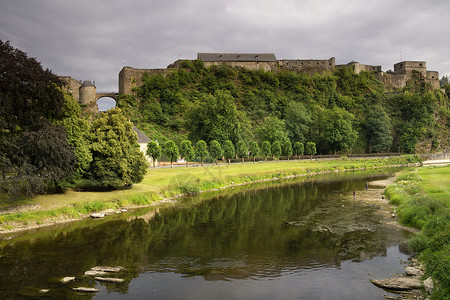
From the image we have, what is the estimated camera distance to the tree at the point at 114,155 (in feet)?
91.6

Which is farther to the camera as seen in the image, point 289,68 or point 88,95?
point 289,68

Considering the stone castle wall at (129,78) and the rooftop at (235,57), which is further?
the rooftop at (235,57)

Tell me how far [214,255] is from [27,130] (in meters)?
16.4

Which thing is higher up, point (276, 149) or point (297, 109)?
point (297, 109)

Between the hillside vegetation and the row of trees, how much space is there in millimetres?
2726

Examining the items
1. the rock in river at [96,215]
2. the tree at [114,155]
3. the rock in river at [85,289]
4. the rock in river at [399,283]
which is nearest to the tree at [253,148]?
the tree at [114,155]

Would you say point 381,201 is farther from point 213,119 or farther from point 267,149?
point 213,119

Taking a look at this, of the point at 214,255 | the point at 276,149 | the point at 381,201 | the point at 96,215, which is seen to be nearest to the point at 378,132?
the point at 276,149

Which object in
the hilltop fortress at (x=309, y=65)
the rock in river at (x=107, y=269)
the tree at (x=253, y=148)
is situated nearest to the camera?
the rock in river at (x=107, y=269)

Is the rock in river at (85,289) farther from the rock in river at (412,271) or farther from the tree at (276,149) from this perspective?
the tree at (276,149)

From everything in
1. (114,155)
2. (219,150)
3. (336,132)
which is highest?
(336,132)

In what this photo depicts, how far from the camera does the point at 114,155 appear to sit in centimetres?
2858

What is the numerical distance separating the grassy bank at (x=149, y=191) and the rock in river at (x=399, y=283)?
20.1 meters

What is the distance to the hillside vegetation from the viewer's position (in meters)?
70.3
